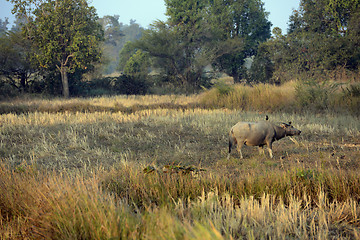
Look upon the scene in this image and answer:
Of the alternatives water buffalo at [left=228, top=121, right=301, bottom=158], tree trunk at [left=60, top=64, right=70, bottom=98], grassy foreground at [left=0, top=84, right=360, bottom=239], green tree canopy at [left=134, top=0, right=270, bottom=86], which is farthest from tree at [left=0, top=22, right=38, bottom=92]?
water buffalo at [left=228, top=121, right=301, bottom=158]

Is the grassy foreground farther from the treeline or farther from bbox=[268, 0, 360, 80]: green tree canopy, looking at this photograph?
bbox=[268, 0, 360, 80]: green tree canopy

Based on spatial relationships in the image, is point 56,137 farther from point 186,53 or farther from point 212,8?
point 212,8

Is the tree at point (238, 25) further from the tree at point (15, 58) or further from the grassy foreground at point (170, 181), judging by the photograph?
the grassy foreground at point (170, 181)

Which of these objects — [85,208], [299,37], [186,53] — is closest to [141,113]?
[85,208]

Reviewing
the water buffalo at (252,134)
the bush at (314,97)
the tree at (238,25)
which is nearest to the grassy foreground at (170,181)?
the water buffalo at (252,134)

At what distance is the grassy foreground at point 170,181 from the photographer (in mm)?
2936

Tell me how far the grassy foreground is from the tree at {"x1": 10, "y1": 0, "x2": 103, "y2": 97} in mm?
10876

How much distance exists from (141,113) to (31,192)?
368 inches

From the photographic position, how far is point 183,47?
2789 centimetres

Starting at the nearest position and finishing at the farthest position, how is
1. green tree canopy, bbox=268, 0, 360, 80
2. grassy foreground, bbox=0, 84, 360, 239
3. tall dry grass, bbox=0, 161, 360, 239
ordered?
tall dry grass, bbox=0, 161, 360, 239 < grassy foreground, bbox=0, 84, 360, 239 < green tree canopy, bbox=268, 0, 360, 80

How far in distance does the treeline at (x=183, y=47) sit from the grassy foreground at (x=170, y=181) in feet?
38.8

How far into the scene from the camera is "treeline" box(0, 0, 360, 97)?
21.7 meters

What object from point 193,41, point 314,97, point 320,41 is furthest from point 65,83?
point 320,41

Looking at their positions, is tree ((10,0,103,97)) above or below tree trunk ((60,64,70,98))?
above
